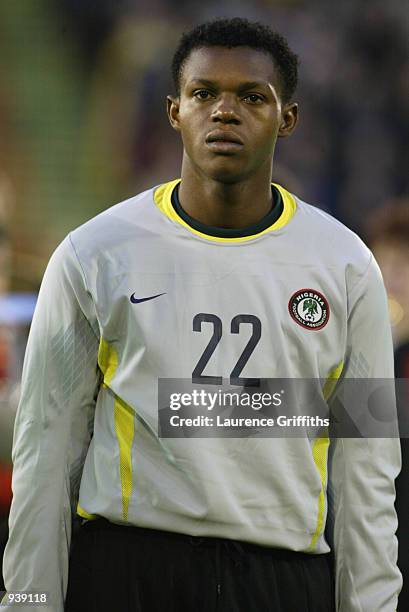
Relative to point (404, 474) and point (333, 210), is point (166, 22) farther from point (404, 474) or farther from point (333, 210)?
point (404, 474)

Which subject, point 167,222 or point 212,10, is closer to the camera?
point 167,222

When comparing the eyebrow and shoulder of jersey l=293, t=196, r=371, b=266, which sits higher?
the eyebrow

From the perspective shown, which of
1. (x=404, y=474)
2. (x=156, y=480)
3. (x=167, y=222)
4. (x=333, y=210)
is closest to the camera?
(x=156, y=480)

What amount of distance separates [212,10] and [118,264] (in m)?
4.58

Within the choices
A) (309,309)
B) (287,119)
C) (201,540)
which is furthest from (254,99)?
(201,540)

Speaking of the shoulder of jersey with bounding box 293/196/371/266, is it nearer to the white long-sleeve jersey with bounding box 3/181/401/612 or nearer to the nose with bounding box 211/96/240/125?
the white long-sleeve jersey with bounding box 3/181/401/612

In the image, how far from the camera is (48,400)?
6.98 ft

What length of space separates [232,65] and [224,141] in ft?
0.53

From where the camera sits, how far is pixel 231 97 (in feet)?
6.92

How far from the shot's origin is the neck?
2.19m

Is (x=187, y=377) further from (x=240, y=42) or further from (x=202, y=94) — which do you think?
(x=240, y=42)

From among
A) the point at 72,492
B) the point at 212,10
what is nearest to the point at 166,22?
the point at 212,10

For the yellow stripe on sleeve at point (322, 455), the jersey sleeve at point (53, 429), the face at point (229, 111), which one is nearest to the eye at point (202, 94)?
the face at point (229, 111)

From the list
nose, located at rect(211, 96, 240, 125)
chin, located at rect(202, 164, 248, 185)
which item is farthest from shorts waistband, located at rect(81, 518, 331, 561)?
nose, located at rect(211, 96, 240, 125)
